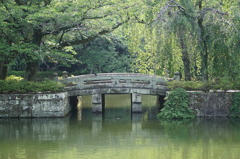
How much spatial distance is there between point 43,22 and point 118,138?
8.06 m

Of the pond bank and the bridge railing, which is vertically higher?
the bridge railing

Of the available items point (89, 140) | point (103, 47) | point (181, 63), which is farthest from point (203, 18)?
point (103, 47)

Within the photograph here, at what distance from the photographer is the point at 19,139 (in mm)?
14633

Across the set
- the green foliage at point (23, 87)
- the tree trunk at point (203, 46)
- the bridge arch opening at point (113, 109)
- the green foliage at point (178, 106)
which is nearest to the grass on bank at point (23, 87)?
the green foliage at point (23, 87)

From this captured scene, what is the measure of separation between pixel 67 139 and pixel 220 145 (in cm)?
547

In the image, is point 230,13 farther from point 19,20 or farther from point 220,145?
point 19,20

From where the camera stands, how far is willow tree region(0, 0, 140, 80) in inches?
736

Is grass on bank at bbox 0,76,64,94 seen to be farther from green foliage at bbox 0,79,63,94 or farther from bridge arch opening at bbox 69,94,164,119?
bridge arch opening at bbox 69,94,164,119

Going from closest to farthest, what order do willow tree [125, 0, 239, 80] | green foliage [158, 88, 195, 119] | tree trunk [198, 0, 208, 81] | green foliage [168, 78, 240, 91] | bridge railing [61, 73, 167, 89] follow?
willow tree [125, 0, 239, 80]
tree trunk [198, 0, 208, 81]
green foliage [158, 88, 195, 119]
green foliage [168, 78, 240, 91]
bridge railing [61, 73, 167, 89]

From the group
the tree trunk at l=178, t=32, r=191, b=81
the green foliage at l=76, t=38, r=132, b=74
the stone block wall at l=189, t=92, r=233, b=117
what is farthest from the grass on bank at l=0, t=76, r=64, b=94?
the green foliage at l=76, t=38, r=132, b=74

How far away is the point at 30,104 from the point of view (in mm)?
19281

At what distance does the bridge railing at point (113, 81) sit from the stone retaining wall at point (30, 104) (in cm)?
201

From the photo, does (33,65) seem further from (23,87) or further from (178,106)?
(178,106)

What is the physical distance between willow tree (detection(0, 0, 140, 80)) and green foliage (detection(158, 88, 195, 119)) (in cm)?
482
